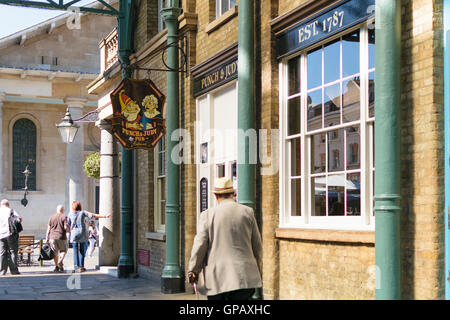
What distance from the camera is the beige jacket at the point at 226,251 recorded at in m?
6.14

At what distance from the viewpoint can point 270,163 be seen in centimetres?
927

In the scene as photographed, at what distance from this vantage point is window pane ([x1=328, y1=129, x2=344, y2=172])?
26.1 ft

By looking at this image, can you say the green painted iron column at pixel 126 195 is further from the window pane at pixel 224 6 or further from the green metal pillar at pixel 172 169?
the window pane at pixel 224 6

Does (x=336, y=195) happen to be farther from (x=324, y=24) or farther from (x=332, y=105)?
(x=324, y=24)

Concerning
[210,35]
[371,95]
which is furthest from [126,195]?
[371,95]

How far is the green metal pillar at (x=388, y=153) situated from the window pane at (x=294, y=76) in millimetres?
2629

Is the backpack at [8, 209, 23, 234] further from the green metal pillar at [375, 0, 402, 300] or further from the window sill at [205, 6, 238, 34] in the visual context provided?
the green metal pillar at [375, 0, 402, 300]

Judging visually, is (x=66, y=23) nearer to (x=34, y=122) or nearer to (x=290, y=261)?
(x=34, y=122)

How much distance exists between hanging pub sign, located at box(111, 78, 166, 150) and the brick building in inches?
35.2

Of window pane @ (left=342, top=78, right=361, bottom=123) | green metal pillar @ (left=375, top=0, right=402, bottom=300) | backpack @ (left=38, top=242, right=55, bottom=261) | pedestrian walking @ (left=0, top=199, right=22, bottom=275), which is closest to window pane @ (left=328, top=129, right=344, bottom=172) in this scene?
window pane @ (left=342, top=78, right=361, bottom=123)

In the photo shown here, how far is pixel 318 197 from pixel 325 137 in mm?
737

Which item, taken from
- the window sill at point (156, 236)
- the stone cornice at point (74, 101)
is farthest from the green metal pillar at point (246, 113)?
the stone cornice at point (74, 101)
